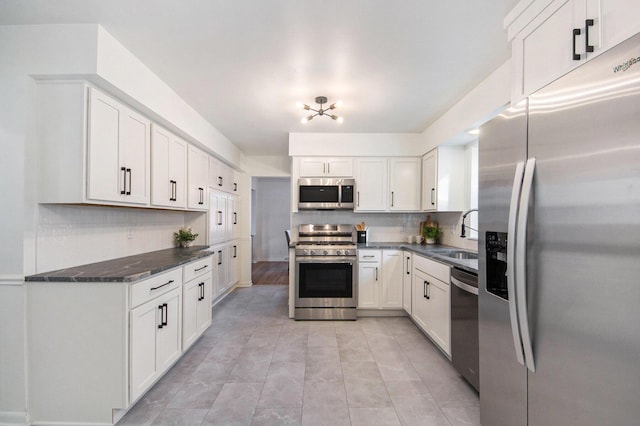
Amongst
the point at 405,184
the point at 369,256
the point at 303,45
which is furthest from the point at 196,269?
the point at 405,184

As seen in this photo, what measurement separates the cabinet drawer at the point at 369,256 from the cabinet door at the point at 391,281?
0.07m

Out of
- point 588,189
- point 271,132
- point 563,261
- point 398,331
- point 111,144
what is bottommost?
point 398,331

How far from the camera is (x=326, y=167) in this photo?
4188 millimetres

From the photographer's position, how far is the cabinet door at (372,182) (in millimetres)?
4188

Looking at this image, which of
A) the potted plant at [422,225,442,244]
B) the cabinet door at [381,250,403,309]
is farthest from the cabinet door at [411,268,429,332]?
the potted plant at [422,225,442,244]

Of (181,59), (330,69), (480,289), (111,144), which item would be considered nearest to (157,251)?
(111,144)

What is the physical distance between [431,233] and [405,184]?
0.77 meters

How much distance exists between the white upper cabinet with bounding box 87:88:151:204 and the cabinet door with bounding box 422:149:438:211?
124 inches

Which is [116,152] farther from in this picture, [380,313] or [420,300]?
[380,313]

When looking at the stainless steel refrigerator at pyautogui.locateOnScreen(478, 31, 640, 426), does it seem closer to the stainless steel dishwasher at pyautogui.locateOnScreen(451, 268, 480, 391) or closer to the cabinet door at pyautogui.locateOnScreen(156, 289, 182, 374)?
the stainless steel dishwasher at pyautogui.locateOnScreen(451, 268, 480, 391)

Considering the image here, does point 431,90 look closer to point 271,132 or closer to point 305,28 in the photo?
point 305,28

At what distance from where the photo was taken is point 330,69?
2371 millimetres

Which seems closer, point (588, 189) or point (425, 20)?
point (588, 189)

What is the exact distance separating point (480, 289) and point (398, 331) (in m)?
1.93
